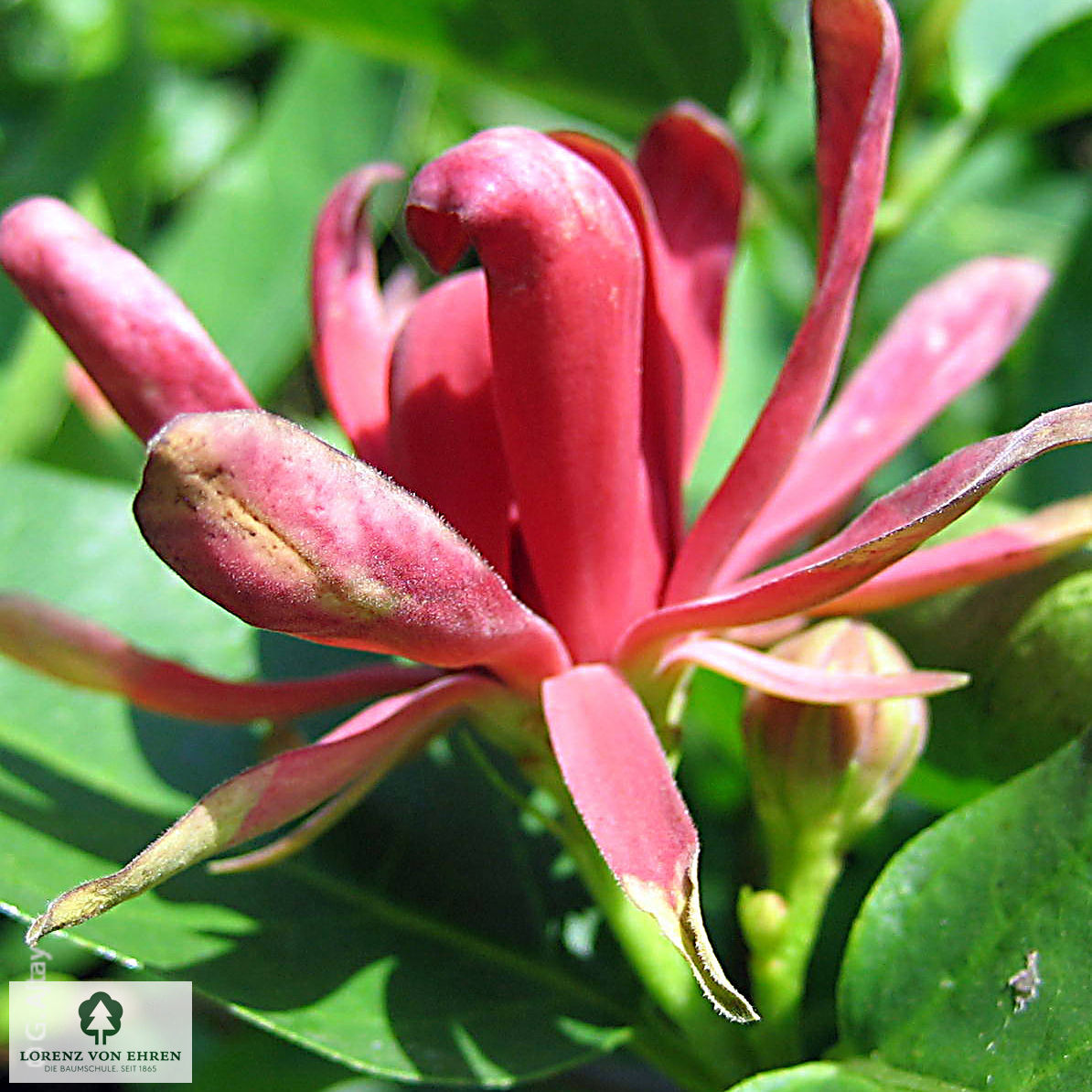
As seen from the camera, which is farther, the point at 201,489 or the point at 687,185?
the point at 687,185

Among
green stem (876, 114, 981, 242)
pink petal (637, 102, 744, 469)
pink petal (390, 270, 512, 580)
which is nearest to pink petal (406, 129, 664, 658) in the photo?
pink petal (390, 270, 512, 580)

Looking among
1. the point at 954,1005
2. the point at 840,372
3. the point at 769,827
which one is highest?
the point at 840,372

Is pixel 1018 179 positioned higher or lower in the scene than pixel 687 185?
higher

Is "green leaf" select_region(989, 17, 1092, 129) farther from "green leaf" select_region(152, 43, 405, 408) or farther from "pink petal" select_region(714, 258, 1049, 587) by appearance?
"green leaf" select_region(152, 43, 405, 408)

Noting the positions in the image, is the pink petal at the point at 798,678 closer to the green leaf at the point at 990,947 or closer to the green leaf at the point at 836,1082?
the green leaf at the point at 990,947

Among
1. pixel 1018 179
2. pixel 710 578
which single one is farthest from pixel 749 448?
pixel 1018 179

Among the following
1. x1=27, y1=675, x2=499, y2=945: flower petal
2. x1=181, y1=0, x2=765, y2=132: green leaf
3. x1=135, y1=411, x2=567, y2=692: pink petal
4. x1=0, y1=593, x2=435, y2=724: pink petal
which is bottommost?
x1=27, y1=675, x2=499, y2=945: flower petal

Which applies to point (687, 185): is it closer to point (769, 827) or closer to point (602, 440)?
point (602, 440)
